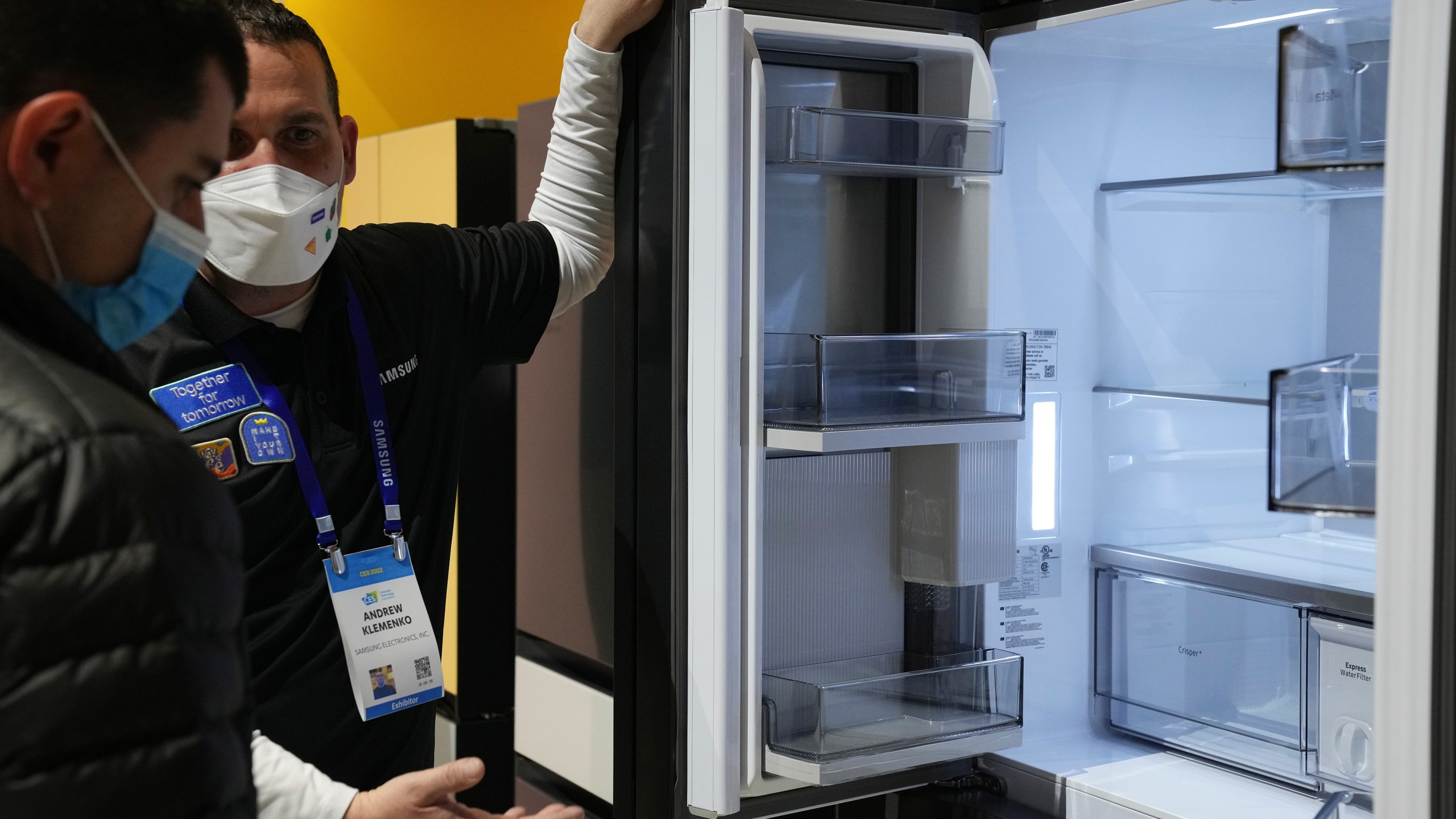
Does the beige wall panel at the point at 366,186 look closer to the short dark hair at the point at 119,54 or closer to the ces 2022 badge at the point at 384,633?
the ces 2022 badge at the point at 384,633

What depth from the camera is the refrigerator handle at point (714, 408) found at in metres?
1.52

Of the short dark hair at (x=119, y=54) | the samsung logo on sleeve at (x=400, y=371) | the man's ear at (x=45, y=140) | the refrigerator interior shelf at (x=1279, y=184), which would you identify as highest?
the refrigerator interior shelf at (x=1279, y=184)

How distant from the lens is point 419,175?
285cm

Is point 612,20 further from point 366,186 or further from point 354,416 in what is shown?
point 366,186

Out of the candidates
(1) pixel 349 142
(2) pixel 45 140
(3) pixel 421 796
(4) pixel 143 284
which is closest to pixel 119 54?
(2) pixel 45 140

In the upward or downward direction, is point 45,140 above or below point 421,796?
above

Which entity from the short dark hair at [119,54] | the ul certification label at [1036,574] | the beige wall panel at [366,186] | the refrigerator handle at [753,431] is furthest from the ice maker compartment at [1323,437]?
the beige wall panel at [366,186]

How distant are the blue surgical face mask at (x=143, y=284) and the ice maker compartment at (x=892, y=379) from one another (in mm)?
805

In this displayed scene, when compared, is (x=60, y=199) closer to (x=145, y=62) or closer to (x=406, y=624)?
(x=145, y=62)

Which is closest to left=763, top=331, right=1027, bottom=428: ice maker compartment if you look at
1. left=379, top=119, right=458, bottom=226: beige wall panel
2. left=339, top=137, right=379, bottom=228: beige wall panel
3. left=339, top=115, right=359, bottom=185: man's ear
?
left=339, top=115, right=359, bottom=185: man's ear

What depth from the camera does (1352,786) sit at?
1680 millimetres

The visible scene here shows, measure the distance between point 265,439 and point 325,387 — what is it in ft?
0.42

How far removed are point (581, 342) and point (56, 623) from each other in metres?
1.50

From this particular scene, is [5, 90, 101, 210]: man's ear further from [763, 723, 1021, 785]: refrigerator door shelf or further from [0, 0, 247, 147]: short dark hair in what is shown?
[763, 723, 1021, 785]: refrigerator door shelf
